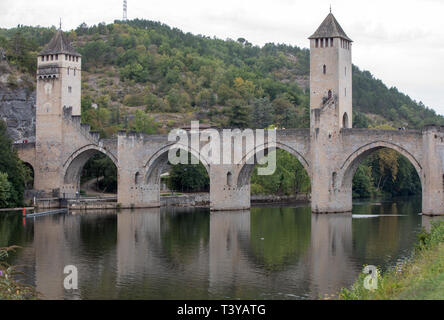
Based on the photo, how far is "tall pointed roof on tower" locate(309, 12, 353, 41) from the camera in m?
39.6

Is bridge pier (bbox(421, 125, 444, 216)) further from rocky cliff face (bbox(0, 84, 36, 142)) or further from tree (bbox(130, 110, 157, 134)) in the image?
tree (bbox(130, 110, 157, 134))

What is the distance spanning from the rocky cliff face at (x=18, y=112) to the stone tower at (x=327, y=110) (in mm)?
21885

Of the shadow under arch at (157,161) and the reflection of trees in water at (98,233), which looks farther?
the shadow under arch at (157,161)

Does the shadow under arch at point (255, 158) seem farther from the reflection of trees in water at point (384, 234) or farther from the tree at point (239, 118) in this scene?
the tree at point (239, 118)

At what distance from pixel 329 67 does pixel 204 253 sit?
1693 centimetres

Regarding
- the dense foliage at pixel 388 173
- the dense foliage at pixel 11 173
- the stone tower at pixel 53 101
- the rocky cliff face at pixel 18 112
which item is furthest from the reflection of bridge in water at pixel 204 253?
the dense foliage at pixel 388 173

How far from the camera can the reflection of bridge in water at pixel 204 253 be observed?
19.9 meters

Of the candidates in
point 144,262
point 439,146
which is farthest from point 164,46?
point 144,262

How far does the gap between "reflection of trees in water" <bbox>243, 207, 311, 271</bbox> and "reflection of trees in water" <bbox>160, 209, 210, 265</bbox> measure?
2221 mm

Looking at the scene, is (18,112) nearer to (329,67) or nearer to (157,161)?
(157,161)

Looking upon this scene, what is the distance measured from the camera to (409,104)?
4318 inches

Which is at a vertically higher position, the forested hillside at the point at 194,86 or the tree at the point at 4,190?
the forested hillside at the point at 194,86

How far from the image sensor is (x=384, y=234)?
31094 mm

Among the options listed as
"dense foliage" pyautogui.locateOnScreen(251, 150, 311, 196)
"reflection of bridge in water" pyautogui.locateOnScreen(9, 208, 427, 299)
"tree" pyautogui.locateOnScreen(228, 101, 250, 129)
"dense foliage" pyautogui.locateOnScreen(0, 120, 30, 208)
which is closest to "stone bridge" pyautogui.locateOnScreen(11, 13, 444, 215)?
"reflection of bridge in water" pyautogui.locateOnScreen(9, 208, 427, 299)
